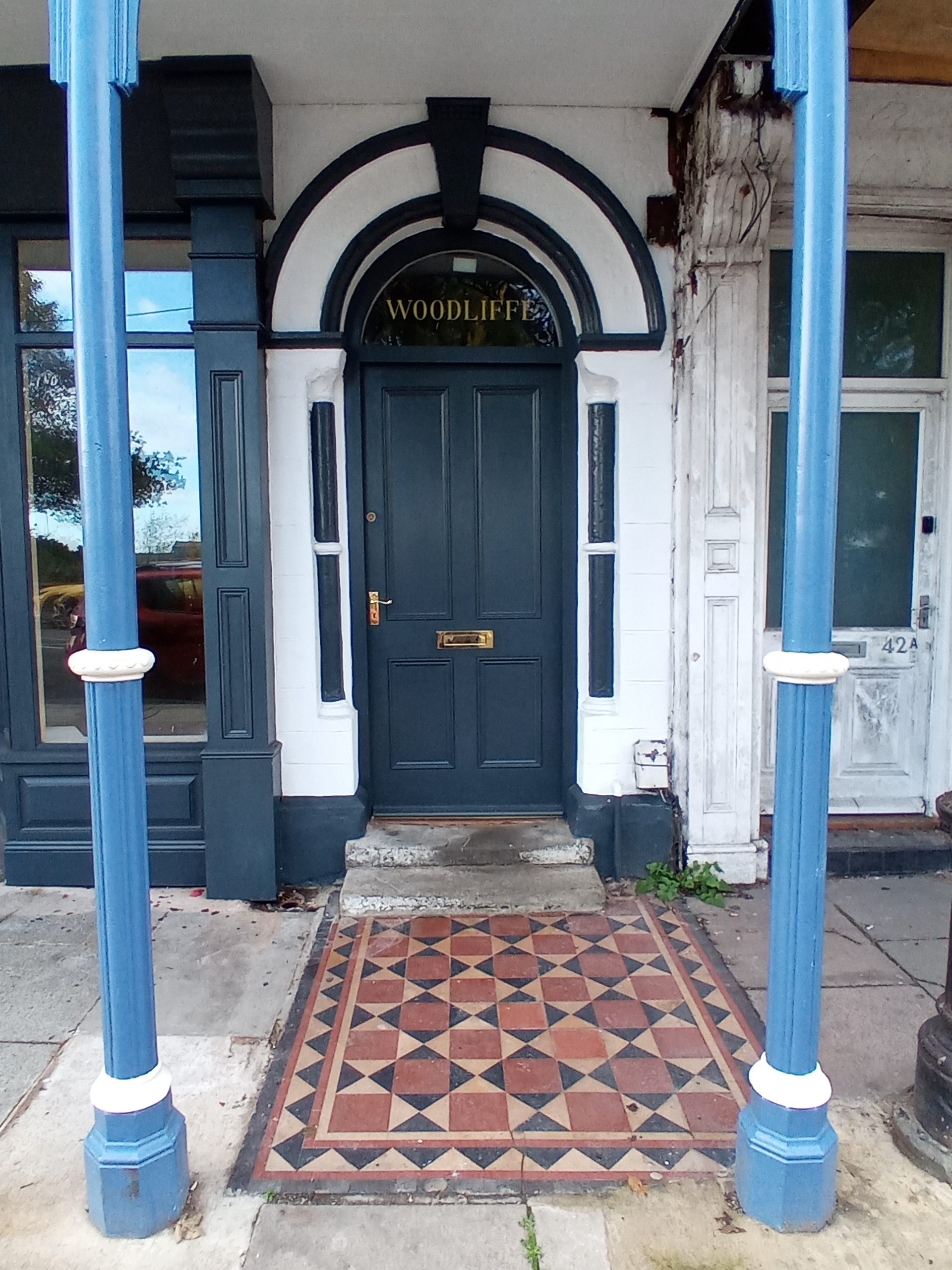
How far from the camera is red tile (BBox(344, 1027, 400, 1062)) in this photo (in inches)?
119

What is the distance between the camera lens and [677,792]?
4.42 meters

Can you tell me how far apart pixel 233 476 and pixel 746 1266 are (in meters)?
3.49

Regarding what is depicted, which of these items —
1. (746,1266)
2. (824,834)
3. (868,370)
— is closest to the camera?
(746,1266)

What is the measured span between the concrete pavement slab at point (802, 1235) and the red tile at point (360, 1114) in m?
0.71

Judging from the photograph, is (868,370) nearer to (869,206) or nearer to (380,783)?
(869,206)

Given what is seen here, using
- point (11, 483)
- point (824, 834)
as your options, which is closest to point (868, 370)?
point (824, 834)

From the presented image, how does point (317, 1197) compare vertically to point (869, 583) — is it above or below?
below

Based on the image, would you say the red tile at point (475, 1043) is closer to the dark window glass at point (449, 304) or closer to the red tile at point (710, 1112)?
the red tile at point (710, 1112)

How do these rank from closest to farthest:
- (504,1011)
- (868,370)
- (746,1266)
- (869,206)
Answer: (746,1266), (504,1011), (869,206), (868,370)

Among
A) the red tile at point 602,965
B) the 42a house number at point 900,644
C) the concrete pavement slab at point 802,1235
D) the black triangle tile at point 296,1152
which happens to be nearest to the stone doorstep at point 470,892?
the red tile at point 602,965

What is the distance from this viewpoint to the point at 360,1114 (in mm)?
2727

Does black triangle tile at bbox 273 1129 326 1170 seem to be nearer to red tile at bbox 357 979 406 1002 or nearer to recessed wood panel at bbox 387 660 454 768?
red tile at bbox 357 979 406 1002

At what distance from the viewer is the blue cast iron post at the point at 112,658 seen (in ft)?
6.91

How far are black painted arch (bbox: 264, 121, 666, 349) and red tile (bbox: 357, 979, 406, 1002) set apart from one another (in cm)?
292
